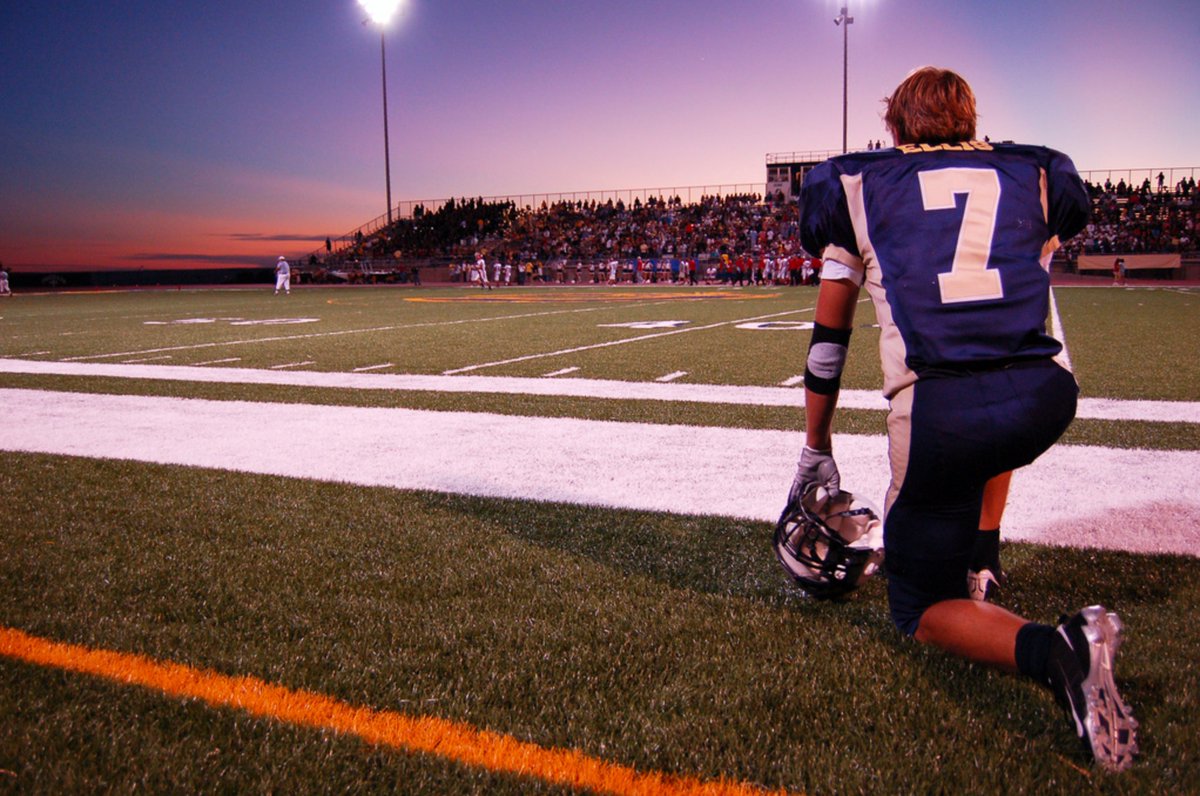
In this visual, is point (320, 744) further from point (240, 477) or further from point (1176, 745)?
point (240, 477)

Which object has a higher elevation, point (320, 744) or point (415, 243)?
point (415, 243)

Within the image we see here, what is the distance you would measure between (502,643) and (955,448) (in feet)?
4.20

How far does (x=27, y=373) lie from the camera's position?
871cm

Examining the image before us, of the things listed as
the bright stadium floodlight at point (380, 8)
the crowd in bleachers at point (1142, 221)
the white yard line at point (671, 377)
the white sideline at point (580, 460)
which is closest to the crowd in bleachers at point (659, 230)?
the crowd in bleachers at point (1142, 221)

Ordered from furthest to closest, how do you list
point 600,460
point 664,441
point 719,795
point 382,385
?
1. point 382,385
2. point 664,441
3. point 600,460
4. point 719,795

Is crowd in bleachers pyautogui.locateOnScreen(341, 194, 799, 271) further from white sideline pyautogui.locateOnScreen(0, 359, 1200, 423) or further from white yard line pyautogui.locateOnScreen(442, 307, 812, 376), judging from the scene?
white sideline pyautogui.locateOnScreen(0, 359, 1200, 423)

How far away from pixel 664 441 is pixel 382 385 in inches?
131

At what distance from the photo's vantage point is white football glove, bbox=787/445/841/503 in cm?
252

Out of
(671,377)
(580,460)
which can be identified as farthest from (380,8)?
(580,460)

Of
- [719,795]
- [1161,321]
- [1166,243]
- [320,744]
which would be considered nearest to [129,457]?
[320,744]

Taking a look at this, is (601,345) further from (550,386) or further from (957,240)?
(957,240)

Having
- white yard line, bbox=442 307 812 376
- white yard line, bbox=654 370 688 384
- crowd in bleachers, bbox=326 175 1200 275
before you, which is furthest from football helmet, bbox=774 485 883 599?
crowd in bleachers, bbox=326 175 1200 275

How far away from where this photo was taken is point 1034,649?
1.93 metres

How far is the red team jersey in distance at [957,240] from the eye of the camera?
2080 mm
